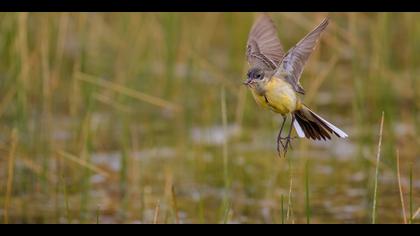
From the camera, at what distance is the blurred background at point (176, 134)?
264 inches

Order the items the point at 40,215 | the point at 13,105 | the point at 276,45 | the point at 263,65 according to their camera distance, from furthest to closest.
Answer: the point at 13,105, the point at 40,215, the point at 276,45, the point at 263,65

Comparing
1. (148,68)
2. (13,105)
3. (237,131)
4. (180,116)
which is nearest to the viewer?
(13,105)

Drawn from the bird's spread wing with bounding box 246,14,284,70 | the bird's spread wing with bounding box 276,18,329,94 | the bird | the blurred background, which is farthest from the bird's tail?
the blurred background

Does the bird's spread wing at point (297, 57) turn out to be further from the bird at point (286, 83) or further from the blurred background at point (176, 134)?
the blurred background at point (176, 134)

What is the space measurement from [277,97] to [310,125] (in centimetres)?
34

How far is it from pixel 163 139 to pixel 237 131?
782mm

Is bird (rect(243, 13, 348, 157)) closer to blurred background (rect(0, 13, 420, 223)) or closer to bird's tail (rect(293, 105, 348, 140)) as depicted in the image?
bird's tail (rect(293, 105, 348, 140))

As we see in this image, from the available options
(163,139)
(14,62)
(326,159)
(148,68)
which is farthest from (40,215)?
(148,68)

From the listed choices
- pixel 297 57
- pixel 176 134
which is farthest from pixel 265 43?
pixel 176 134

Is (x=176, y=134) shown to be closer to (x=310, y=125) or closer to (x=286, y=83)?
(x=310, y=125)

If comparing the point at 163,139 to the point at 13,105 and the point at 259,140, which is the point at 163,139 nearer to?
the point at 259,140

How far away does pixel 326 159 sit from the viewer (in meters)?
8.02

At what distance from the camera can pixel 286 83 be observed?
392 cm

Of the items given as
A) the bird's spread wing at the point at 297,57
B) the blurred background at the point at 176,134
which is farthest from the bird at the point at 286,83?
the blurred background at the point at 176,134
